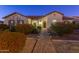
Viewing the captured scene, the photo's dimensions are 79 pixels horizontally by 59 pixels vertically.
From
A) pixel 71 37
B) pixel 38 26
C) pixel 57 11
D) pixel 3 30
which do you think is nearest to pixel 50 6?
pixel 57 11

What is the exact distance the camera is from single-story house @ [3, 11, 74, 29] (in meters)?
2.47

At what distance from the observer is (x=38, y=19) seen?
249 cm

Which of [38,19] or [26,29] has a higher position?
[38,19]

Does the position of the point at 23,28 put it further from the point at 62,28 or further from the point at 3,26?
the point at 62,28

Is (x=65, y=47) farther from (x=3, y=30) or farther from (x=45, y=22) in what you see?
(x=3, y=30)

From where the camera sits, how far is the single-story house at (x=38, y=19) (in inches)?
97.1

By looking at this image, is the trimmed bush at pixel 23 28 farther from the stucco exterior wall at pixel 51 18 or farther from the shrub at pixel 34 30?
the stucco exterior wall at pixel 51 18

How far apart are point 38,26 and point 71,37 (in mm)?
413

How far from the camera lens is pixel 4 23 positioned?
2.46 metres

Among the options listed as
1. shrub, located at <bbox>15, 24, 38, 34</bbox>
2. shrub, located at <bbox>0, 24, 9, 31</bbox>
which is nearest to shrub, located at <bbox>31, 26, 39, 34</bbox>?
shrub, located at <bbox>15, 24, 38, 34</bbox>

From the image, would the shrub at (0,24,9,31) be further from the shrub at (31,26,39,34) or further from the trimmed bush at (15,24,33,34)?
the shrub at (31,26,39,34)

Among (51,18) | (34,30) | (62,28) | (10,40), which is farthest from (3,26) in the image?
(62,28)
